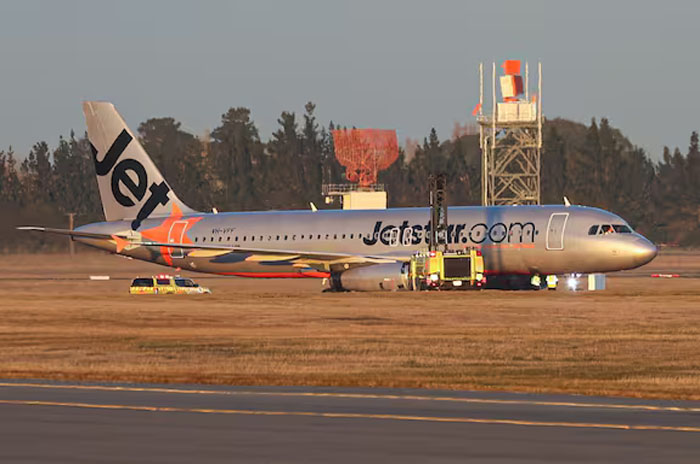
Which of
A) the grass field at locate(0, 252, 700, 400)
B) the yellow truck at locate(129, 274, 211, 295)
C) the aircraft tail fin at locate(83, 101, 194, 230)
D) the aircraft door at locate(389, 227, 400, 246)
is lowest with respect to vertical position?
the grass field at locate(0, 252, 700, 400)

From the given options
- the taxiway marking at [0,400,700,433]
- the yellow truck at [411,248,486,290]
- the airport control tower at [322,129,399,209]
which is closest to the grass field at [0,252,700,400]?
the yellow truck at [411,248,486,290]

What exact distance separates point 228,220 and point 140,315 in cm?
2413

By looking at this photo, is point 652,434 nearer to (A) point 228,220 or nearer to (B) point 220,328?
(B) point 220,328

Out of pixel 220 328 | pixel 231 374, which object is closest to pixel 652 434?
pixel 231 374

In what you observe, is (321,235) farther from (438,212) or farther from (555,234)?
(555,234)

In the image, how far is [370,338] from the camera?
40.7 metres

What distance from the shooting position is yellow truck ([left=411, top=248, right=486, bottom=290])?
2442 inches

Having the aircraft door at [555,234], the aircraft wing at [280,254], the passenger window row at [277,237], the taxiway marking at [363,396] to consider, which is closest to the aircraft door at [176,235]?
the aircraft wing at [280,254]

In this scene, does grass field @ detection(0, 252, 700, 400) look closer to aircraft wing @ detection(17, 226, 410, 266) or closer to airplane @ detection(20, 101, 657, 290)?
aircraft wing @ detection(17, 226, 410, 266)

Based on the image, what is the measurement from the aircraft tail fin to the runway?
51.9 metres

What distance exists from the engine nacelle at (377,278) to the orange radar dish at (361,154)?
84720 mm

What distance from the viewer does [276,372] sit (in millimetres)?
30312

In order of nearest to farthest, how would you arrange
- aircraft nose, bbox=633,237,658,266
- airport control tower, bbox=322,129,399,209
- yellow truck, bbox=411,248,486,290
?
yellow truck, bbox=411,248,486,290
aircraft nose, bbox=633,237,658,266
airport control tower, bbox=322,129,399,209

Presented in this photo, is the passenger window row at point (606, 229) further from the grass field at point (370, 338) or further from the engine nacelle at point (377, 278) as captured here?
the engine nacelle at point (377, 278)
